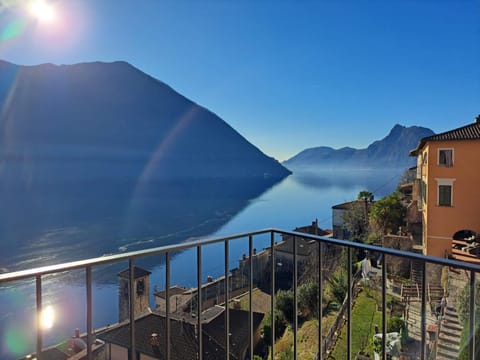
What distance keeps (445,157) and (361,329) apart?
21.8 ft

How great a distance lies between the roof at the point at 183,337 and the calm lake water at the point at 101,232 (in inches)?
64.5

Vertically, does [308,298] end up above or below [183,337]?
below

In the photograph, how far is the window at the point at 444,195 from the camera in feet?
35.7

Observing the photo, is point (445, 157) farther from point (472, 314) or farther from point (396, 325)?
point (472, 314)

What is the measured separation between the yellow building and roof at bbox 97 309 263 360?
7.43 metres

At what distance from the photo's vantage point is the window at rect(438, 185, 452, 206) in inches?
428

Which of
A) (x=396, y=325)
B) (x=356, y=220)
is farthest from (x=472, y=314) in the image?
(x=356, y=220)

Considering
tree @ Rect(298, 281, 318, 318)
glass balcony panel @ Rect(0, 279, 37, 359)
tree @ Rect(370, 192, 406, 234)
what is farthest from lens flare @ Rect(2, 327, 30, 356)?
tree @ Rect(370, 192, 406, 234)

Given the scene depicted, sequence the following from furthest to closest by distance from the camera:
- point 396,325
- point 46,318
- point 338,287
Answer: point 338,287, point 396,325, point 46,318

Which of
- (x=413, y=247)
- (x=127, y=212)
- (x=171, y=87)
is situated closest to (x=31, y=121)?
(x=127, y=212)

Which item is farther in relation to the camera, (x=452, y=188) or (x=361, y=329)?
(x=452, y=188)

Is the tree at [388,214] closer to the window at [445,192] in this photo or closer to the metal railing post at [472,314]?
the window at [445,192]

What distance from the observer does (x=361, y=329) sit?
8.23 metres

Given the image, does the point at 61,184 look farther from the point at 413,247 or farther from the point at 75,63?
the point at 75,63
